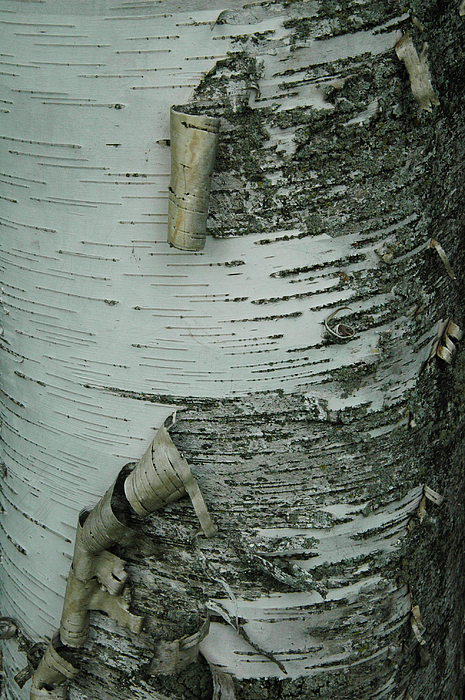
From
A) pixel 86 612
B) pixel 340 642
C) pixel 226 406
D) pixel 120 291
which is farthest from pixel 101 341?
pixel 340 642

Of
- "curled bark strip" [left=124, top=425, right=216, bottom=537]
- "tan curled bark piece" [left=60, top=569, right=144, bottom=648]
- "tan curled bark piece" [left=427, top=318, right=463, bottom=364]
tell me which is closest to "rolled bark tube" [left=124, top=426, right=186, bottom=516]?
"curled bark strip" [left=124, top=425, right=216, bottom=537]

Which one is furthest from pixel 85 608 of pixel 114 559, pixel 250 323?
pixel 250 323

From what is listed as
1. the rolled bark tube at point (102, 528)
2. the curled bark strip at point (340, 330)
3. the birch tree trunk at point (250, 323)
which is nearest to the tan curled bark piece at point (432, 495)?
the birch tree trunk at point (250, 323)

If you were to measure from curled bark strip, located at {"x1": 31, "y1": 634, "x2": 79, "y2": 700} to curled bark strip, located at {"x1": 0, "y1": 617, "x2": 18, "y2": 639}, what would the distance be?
0.15 m

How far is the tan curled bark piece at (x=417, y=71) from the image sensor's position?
76 cm

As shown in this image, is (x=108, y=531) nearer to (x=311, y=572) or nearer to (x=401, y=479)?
(x=311, y=572)

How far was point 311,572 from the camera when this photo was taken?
35.6 inches

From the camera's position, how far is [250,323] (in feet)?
2.67

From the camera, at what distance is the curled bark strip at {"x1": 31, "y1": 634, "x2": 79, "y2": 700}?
1.00m

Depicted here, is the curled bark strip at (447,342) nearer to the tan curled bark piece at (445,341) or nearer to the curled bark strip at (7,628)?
the tan curled bark piece at (445,341)

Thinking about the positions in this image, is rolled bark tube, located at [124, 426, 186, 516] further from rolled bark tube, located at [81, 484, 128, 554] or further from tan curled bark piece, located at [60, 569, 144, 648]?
tan curled bark piece, located at [60, 569, 144, 648]

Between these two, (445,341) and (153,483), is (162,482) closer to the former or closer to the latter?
(153,483)

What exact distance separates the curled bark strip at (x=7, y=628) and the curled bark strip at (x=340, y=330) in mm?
827

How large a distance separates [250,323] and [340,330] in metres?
0.12
